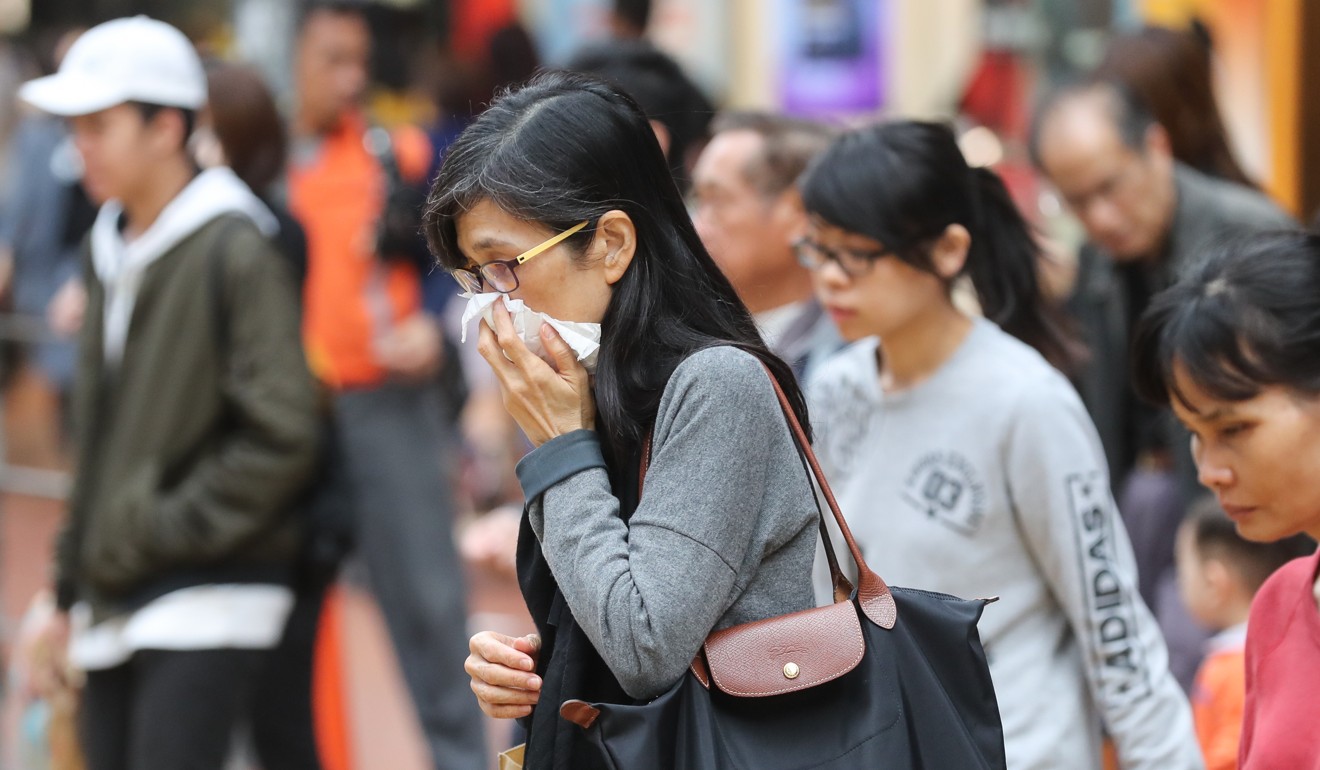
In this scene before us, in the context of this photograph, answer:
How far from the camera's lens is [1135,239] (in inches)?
166

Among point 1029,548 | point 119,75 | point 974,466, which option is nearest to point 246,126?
point 119,75

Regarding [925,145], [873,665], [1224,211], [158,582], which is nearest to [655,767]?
[873,665]

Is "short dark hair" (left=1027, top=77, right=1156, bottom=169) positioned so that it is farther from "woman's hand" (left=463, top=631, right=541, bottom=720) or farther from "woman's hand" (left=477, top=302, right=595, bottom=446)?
"woman's hand" (left=463, top=631, right=541, bottom=720)

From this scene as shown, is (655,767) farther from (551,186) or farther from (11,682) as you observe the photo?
(11,682)

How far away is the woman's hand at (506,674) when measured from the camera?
2160 mm

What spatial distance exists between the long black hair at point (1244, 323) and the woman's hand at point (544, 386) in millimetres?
948

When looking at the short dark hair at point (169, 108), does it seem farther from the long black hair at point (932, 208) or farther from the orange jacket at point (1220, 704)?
the orange jacket at point (1220, 704)

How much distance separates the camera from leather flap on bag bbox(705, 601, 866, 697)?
6.40 feet

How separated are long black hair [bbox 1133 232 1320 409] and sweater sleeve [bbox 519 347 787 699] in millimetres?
745

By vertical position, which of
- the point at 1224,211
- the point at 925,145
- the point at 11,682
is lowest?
the point at 11,682

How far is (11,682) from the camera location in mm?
6949

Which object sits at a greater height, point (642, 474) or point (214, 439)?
point (642, 474)

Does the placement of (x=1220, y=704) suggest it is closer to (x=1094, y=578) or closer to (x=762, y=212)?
(x=1094, y=578)

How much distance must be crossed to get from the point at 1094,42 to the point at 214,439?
4999 millimetres
